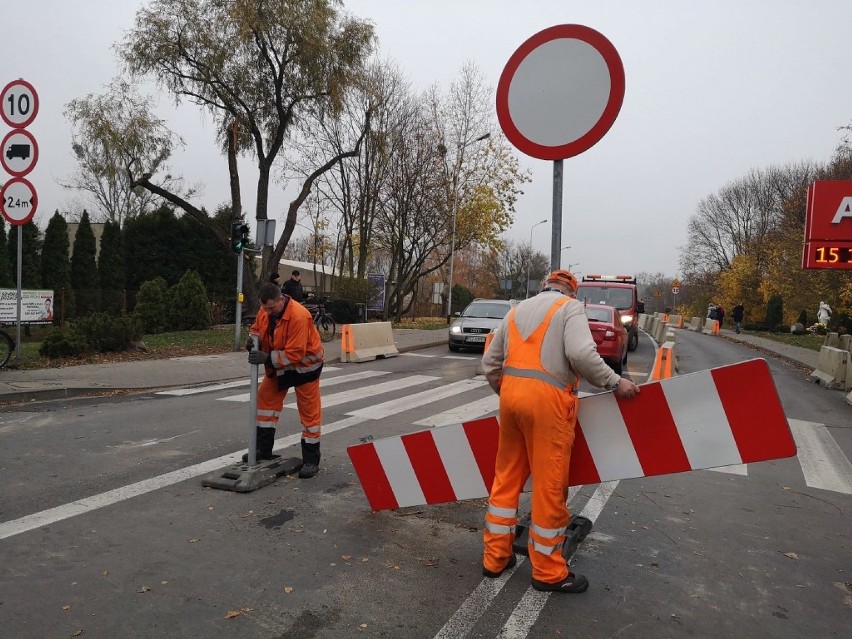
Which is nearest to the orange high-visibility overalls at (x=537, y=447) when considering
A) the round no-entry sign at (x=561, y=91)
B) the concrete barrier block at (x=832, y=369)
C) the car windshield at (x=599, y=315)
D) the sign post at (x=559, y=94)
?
the sign post at (x=559, y=94)

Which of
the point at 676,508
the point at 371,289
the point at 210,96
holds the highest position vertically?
the point at 210,96

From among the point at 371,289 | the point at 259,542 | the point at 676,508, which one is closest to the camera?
the point at 259,542

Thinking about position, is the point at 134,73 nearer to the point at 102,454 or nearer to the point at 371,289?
the point at 371,289

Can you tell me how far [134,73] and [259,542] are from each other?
78.4ft

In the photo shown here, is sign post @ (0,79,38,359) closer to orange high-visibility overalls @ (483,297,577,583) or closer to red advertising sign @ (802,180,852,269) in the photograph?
orange high-visibility overalls @ (483,297,577,583)

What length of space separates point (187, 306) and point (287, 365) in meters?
18.1

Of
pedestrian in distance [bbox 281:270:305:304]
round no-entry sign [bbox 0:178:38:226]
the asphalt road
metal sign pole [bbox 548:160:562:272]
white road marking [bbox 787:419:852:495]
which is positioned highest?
round no-entry sign [bbox 0:178:38:226]

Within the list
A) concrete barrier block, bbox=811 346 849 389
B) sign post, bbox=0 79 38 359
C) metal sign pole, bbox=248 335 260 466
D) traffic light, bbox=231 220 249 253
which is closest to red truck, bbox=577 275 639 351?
concrete barrier block, bbox=811 346 849 389

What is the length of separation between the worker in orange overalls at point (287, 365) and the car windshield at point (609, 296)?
15579 mm

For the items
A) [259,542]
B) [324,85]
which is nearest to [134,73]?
[324,85]

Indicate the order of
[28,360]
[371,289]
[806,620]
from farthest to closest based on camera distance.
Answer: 1. [371,289]
2. [28,360]
3. [806,620]

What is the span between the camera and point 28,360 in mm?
12133

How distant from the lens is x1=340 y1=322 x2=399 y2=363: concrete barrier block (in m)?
15.5

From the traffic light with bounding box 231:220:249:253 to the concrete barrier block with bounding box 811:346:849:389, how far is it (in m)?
13.7
